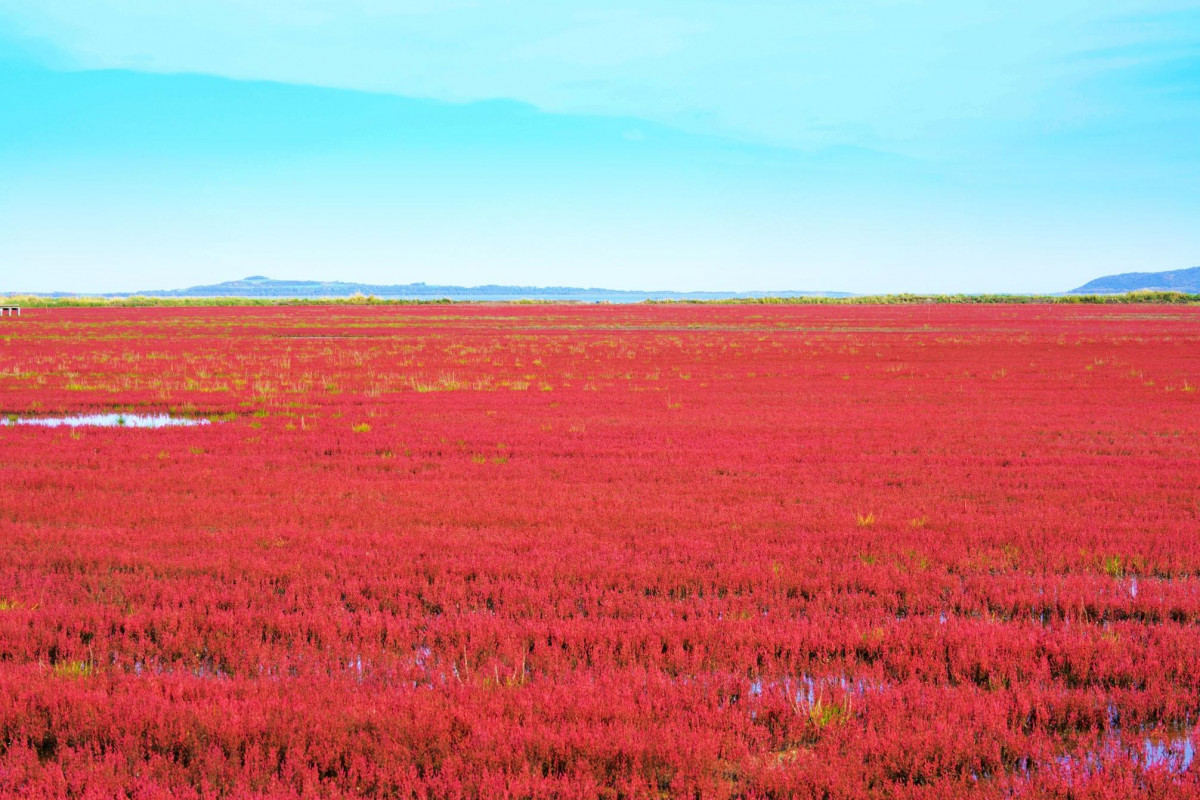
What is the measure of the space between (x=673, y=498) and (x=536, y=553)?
12.4 ft

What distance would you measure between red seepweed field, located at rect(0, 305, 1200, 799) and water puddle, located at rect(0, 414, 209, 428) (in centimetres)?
125

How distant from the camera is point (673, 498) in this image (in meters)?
13.3

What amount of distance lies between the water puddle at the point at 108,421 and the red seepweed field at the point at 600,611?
1247 millimetres

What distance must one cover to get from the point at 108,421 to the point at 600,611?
2010 cm

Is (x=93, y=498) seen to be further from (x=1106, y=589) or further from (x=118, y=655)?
(x=1106, y=589)

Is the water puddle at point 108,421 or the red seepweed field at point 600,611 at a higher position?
the water puddle at point 108,421

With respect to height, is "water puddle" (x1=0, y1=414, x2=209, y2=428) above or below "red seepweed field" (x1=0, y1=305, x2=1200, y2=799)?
above

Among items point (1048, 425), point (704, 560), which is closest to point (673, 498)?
point (704, 560)

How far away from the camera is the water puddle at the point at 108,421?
2188 centimetres

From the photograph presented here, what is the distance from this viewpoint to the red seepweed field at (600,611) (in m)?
5.43

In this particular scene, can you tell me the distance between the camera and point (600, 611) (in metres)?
8.23

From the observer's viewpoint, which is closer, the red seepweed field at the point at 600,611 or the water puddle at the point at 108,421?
the red seepweed field at the point at 600,611

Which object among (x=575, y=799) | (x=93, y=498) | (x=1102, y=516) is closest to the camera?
(x=575, y=799)

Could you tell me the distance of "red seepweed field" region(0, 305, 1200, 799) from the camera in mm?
5434
